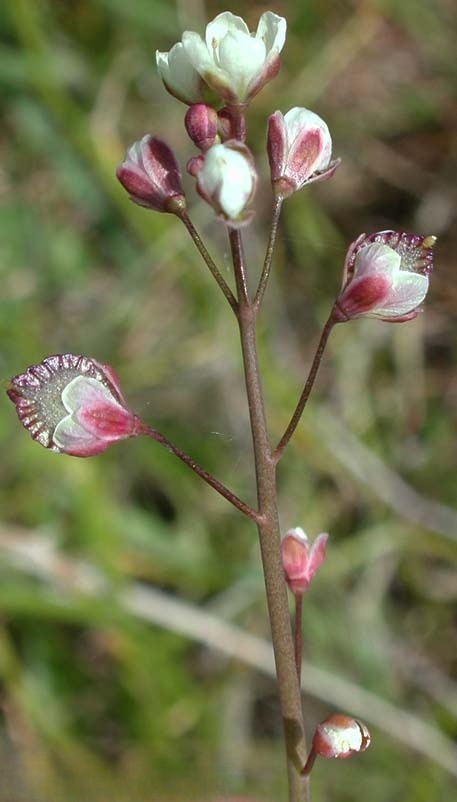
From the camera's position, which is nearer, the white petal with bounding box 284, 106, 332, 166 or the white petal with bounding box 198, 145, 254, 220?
the white petal with bounding box 198, 145, 254, 220

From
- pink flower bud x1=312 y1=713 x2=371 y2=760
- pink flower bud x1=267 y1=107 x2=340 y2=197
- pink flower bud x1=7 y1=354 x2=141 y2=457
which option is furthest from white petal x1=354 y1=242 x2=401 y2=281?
pink flower bud x1=312 y1=713 x2=371 y2=760

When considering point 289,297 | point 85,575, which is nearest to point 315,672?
point 85,575

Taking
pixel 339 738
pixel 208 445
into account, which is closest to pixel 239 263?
pixel 339 738

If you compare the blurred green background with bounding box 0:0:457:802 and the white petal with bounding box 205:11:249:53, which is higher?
the white petal with bounding box 205:11:249:53

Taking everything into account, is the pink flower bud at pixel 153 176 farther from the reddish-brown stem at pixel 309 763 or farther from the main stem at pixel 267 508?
the reddish-brown stem at pixel 309 763

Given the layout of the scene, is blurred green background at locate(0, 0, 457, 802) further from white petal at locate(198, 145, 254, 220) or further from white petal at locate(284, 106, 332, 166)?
white petal at locate(198, 145, 254, 220)

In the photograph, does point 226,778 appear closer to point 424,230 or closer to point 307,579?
point 307,579
